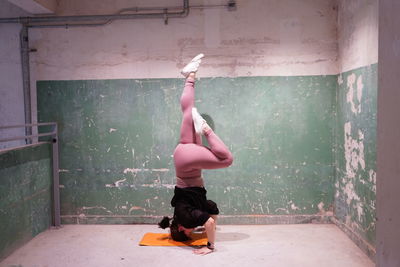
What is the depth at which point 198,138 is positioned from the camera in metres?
4.00

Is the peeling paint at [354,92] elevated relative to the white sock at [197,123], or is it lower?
elevated

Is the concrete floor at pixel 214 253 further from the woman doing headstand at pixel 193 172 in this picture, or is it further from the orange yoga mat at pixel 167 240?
the woman doing headstand at pixel 193 172

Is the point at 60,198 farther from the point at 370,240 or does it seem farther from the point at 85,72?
the point at 370,240

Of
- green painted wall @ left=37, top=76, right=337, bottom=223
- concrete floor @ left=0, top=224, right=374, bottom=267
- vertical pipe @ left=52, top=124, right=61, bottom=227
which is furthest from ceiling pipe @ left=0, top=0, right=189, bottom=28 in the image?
concrete floor @ left=0, top=224, right=374, bottom=267

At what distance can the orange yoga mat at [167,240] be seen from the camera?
3.89m

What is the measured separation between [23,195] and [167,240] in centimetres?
147

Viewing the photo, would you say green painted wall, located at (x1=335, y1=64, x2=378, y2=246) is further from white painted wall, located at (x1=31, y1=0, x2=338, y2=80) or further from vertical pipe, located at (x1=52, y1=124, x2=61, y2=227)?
vertical pipe, located at (x1=52, y1=124, x2=61, y2=227)

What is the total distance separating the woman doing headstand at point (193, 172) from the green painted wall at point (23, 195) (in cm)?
133

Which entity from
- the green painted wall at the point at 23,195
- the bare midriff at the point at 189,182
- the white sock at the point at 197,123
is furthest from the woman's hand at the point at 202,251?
the green painted wall at the point at 23,195

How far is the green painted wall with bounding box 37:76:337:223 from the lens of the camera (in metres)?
4.44

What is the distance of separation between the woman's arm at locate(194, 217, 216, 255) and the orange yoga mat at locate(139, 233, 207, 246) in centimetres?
14

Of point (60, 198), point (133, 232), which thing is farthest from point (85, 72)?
point (133, 232)

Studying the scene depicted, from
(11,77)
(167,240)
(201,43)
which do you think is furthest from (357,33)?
(11,77)

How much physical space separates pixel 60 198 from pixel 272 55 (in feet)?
9.61
